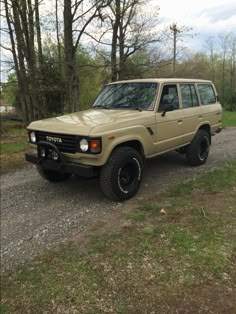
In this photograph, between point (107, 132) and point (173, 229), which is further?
point (107, 132)

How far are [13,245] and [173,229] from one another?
78.4 inches

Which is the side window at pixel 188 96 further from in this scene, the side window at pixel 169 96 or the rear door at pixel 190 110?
the side window at pixel 169 96

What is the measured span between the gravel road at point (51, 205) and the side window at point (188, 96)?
4.48ft

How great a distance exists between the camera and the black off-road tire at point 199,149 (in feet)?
21.0

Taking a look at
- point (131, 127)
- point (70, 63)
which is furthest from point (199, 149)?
point (70, 63)

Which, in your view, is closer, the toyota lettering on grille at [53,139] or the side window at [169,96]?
the toyota lettering on grille at [53,139]

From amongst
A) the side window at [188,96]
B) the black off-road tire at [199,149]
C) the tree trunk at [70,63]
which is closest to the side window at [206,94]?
the side window at [188,96]

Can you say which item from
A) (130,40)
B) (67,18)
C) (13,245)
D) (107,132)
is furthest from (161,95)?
(130,40)

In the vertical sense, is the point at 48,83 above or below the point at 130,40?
below

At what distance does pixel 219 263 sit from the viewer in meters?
3.03

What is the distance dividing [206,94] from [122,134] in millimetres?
3262

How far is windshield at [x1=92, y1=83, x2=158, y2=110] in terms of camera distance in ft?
17.4

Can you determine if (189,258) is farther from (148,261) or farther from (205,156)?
(205,156)

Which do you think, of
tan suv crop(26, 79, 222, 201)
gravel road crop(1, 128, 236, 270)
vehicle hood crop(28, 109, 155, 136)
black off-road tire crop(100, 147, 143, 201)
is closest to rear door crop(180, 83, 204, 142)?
tan suv crop(26, 79, 222, 201)
